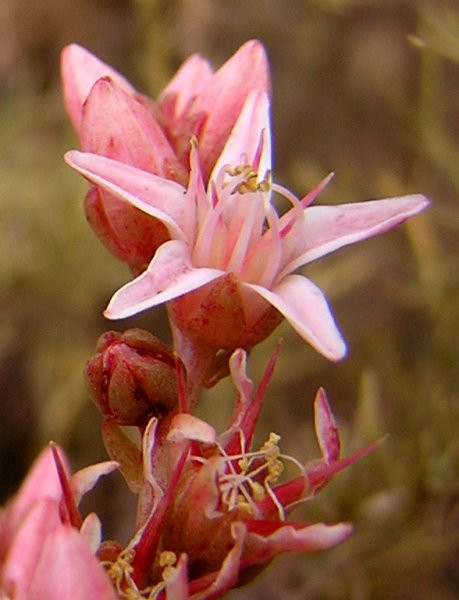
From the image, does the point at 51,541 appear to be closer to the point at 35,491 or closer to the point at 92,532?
the point at 92,532

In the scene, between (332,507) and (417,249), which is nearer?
(332,507)

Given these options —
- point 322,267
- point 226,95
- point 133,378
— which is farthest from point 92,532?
point 322,267

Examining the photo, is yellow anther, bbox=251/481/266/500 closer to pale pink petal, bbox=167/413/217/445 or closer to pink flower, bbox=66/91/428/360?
pale pink petal, bbox=167/413/217/445

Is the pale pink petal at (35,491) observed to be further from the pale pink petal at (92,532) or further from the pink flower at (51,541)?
the pale pink petal at (92,532)

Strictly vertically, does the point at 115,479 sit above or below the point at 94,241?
below

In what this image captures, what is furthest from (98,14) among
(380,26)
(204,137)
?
(204,137)

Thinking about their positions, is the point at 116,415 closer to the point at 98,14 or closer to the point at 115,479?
the point at 115,479

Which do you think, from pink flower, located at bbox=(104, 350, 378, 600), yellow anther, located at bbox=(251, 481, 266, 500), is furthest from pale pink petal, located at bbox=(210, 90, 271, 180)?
yellow anther, located at bbox=(251, 481, 266, 500)
